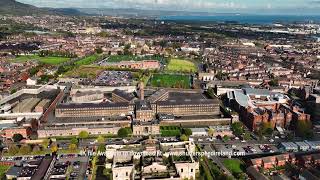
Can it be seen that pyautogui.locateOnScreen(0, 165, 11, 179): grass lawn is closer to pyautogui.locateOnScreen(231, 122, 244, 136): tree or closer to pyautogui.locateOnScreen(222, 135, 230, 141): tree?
pyautogui.locateOnScreen(222, 135, 230, 141): tree

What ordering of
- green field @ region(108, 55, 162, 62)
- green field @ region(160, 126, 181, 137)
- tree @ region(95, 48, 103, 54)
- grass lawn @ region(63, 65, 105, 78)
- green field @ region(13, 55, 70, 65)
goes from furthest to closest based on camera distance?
1. tree @ region(95, 48, 103, 54)
2. green field @ region(108, 55, 162, 62)
3. green field @ region(13, 55, 70, 65)
4. grass lawn @ region(63, 65, 105, 78)
5. green field @ region(160, 126, 181, 137)

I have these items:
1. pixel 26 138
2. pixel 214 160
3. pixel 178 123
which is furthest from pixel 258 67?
pixel 26 138

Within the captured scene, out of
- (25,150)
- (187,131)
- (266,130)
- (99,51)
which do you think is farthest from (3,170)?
(99,51)

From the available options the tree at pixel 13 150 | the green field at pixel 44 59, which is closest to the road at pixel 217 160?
the tree at pixel 13 150

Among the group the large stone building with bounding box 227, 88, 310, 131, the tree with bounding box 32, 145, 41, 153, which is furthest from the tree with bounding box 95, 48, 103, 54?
the tree with bounding box 32, 145, 41, 153

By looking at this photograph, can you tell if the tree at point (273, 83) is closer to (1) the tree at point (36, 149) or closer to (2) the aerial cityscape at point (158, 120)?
(2) the aerial cityscape at point (158, 120)

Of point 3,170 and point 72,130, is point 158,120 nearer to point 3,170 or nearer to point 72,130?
point 72,130

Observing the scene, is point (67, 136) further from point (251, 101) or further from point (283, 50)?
point (283, 50)
